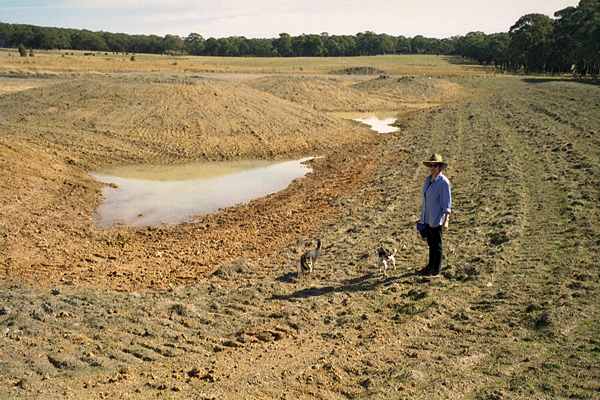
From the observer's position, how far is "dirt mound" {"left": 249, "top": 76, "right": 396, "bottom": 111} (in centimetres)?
4066

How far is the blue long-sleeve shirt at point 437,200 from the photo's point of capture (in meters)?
8.35

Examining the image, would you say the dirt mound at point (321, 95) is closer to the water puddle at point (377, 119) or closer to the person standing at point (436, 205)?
the water puddle at point (377, 119)

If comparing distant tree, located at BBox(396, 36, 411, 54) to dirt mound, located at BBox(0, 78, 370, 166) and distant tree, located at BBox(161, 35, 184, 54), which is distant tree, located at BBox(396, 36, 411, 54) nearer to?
distant tree, located at BBox(161, 35, 184, 54)

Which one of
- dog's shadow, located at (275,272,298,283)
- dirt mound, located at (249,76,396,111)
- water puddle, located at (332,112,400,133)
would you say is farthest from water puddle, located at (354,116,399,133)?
dog's shadow, located at (275,272,298,283)

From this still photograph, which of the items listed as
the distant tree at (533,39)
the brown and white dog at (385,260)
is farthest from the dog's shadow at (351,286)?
the distant tree at (533,39)

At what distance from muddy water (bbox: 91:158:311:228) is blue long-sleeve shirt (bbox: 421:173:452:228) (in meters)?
8.01

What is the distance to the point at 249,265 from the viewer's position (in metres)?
10.1

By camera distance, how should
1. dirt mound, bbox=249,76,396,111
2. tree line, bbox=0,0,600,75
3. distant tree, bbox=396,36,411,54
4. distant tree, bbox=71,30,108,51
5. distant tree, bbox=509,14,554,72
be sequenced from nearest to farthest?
dirt mound, bbox=249,76,396,111 < tree line, bbox=0,0,600,75 < distant tree, bbox=509,14,554,72 < distant tree, bbox=71,30,108,51 < distant tree, bbox=396,36,411,54

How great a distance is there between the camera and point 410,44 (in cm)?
16162

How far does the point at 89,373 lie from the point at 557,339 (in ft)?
18.0

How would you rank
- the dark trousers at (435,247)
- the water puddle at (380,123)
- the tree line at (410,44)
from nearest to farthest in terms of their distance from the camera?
the dark trousers at (435,247)
the water puddle at (380,123)
the tree line at (410,44)

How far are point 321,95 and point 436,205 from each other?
34.6 metres

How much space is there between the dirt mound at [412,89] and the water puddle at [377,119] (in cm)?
842

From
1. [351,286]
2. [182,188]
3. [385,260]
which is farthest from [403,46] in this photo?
[351,286]
